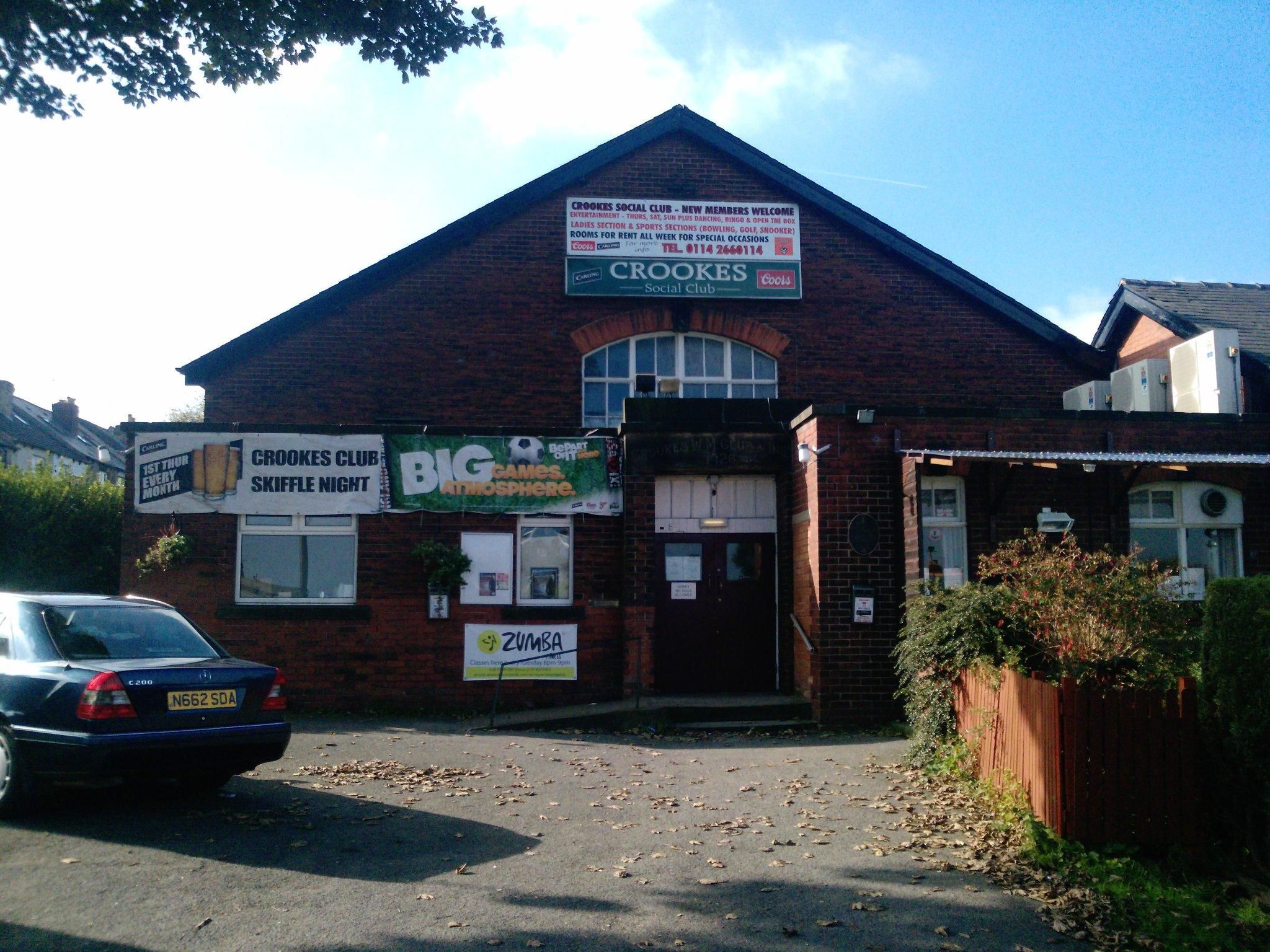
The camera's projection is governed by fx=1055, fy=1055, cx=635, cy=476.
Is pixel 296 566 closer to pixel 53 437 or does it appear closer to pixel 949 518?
pixel 949 518

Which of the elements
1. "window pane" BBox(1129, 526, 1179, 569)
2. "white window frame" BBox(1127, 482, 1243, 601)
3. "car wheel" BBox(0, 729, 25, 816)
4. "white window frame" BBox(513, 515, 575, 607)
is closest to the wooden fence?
"window pane" BBox(1129, 526, 1179, 569)

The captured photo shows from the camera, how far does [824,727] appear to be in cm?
1194

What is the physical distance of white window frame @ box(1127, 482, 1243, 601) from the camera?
43.1ft

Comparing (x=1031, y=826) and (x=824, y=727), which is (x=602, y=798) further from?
(x=824, y=727)

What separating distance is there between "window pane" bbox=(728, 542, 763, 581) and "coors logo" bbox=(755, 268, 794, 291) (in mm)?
5103

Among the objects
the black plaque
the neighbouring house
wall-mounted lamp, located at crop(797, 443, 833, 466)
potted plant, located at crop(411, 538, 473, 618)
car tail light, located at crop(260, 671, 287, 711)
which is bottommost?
car tail light, located at crop(260, 671, 287, 711)

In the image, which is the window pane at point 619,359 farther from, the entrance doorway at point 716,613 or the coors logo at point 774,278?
the entrance doorway at point 716,613

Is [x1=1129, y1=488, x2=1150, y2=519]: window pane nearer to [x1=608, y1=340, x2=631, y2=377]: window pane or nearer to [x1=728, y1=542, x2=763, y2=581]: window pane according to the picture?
[x1=728, y1=542, x2=763, y2=581]: window pane

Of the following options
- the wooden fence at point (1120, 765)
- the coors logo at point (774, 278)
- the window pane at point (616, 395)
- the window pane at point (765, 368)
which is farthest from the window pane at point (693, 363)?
the wooden fence at point (1120, 765)

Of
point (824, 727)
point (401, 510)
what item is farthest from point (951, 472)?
point (401, 510)

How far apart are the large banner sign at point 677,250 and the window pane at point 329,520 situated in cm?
534

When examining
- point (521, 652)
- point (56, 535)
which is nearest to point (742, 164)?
point (521, 652)

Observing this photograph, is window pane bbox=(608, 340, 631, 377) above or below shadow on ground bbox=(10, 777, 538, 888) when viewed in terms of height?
above

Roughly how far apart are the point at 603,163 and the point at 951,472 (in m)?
8.01
